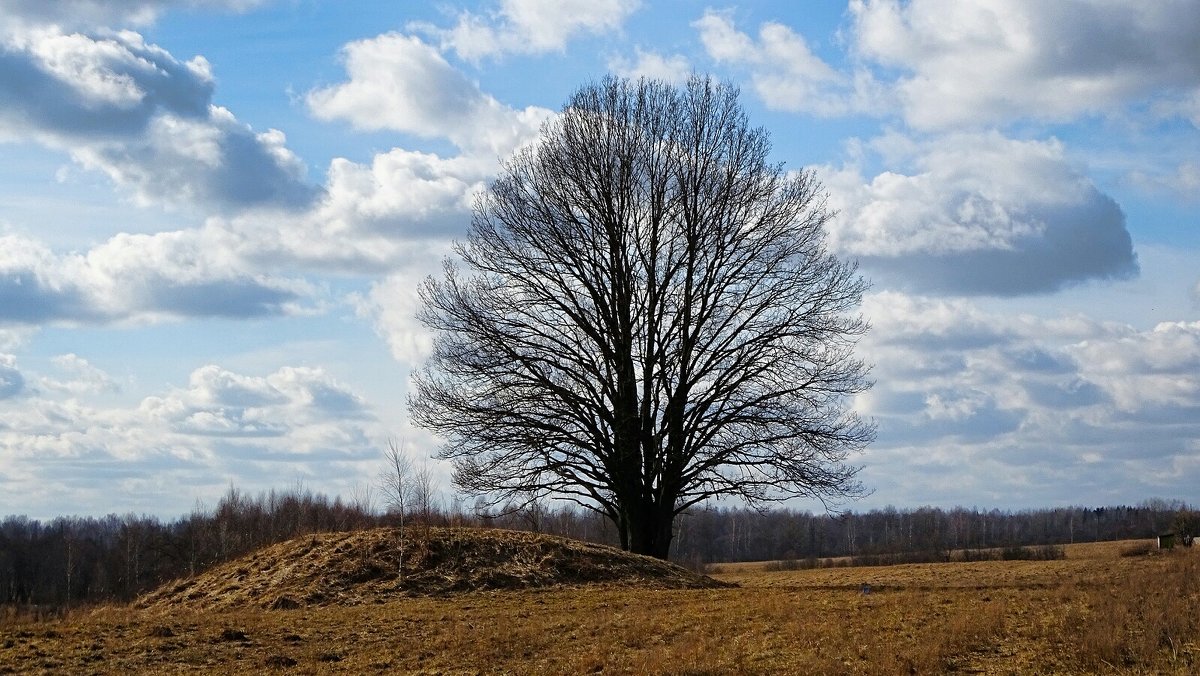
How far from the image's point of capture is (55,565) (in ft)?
195

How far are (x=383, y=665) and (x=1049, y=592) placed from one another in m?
11.5

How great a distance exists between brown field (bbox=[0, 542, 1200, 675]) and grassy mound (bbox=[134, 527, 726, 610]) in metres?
1.53

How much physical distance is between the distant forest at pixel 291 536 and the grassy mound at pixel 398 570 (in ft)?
5.98

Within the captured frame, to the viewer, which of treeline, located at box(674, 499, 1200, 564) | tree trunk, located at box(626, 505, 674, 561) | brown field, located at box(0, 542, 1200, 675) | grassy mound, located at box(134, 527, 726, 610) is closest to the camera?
brown field, located at box(0, 542, 1200, 675)

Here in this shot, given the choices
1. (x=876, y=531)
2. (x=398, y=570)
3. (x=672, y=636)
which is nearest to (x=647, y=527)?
(x=398, y=570)

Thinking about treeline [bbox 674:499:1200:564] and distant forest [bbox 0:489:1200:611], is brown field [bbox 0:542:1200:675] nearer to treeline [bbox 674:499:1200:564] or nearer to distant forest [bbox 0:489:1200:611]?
distant forest [bbox 0:489:1200:611]

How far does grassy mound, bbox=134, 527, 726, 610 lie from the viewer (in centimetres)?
2055

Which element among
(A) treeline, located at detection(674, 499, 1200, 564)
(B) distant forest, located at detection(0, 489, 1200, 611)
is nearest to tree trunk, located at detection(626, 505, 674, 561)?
(B) distant forest, located at detection(0, 489, 1200, 611)

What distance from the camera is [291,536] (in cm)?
2764

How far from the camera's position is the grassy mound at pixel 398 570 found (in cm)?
2055

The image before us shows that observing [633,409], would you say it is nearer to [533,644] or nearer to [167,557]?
[533,644]

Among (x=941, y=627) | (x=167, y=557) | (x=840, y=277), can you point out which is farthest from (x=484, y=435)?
(x=167, y=557)

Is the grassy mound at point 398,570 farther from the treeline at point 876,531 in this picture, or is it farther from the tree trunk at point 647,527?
the treeline at point 876,531

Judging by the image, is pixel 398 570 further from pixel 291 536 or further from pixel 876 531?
pixel 876 531
